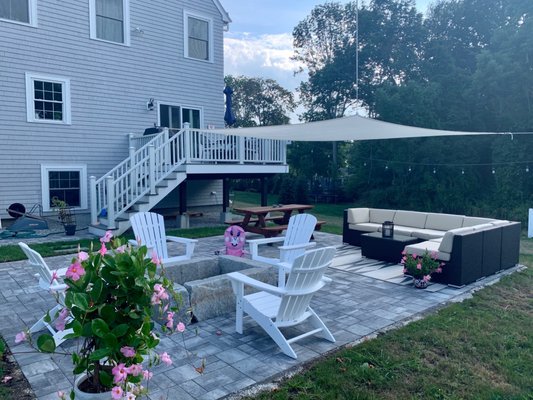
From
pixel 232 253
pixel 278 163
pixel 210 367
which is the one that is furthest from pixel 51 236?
pixel 210 367

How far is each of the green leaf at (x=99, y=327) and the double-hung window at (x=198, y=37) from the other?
38.8ft

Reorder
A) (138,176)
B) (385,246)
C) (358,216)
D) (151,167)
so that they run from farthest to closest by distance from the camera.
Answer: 1. (138,176)
2. (151,167)
3. (358,216)
4. (385,246)

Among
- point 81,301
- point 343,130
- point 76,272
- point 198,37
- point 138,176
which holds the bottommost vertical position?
point 81,301

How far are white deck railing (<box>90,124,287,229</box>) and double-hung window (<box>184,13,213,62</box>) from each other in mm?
3515

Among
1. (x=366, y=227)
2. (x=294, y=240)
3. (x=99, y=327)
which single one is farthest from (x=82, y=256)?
(x=366, y=227)

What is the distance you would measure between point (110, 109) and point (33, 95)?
1.84 metres

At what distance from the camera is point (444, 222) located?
303 inches

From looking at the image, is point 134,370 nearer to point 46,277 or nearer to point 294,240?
point 46,277

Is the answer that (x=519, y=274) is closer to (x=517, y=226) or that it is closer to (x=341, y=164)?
(x=517, y=226)

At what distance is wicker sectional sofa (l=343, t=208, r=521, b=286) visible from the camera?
5.49 metres

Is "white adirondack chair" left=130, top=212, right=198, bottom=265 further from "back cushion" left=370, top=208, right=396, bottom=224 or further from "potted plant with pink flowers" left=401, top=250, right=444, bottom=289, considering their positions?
"back cushion" left=370, top=208, right=396, bottom=224

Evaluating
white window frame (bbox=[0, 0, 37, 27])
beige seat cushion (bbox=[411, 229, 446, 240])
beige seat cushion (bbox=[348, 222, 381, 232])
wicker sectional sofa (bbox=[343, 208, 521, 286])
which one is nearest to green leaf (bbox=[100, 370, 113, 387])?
wicker sectional sofa (bbox=[343, 208, 521, 286])

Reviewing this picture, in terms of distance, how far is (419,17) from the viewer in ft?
72.2

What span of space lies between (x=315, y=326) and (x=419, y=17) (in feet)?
74.8
